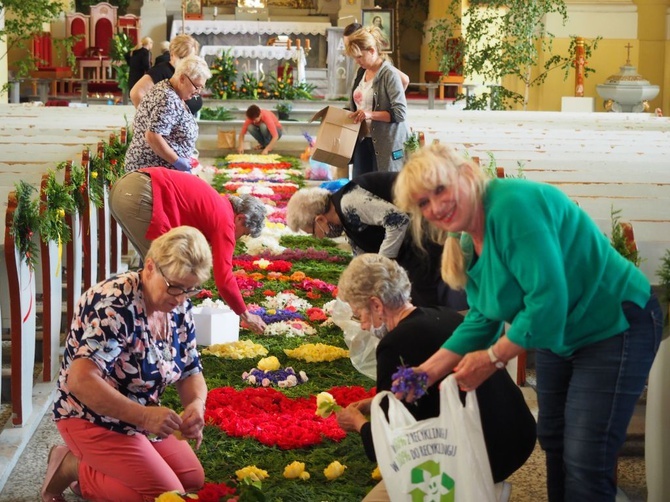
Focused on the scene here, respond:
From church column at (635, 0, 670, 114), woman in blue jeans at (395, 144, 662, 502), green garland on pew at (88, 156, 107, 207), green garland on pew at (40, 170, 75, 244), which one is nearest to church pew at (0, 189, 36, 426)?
green garland on pew at (40, 170, 75, 244)

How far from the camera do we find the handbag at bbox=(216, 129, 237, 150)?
15.1m

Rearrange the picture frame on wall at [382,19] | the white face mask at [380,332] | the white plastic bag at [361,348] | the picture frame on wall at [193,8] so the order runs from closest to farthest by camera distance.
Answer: the white face mask at [380,332], the white plastic bag at [361,348], the picture frame on wall at [382,19], the picture frame on wall at [193,8]

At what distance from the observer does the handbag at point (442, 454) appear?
3.08m

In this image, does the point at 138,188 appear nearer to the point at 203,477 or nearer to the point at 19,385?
the point at 19,385

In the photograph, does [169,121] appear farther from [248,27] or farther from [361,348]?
[248,27]

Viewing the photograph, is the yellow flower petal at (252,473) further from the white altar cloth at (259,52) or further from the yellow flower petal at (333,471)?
the white altar cloth at (259,52)

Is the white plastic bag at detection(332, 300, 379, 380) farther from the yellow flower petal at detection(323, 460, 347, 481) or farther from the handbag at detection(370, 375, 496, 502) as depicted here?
the handbag at detection(370, 375, 496, 502)

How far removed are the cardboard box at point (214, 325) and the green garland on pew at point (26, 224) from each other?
1176mm

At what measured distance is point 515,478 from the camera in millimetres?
4242

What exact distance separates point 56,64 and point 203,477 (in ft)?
60.5

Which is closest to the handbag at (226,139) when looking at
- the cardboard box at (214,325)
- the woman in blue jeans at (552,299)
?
the cardboard box at (214,325)

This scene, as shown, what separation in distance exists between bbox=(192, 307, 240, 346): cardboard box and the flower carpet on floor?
0.09m

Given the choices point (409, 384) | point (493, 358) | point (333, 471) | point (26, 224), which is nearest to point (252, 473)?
point (333, 471)

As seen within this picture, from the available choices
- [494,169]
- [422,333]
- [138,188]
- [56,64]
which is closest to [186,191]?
[138,188]
